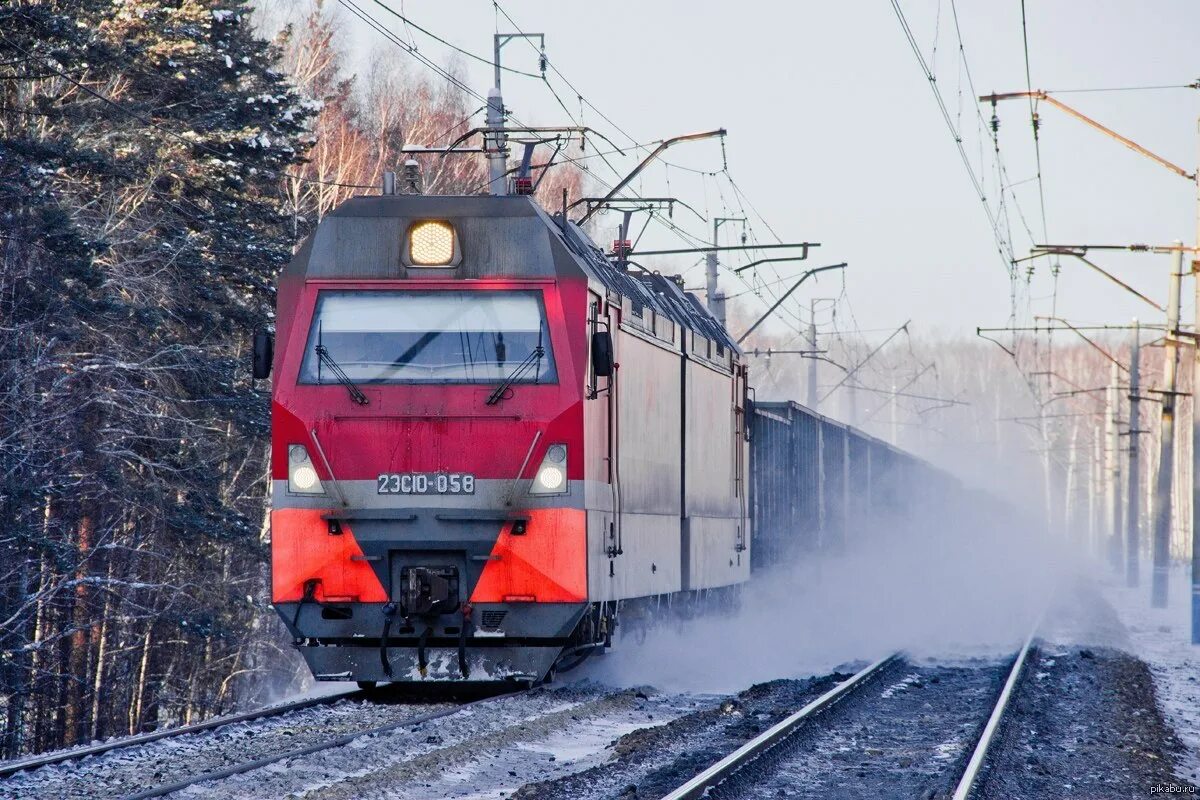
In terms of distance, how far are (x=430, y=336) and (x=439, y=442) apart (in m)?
0.74

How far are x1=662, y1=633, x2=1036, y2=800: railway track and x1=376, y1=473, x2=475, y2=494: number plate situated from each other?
100 inches

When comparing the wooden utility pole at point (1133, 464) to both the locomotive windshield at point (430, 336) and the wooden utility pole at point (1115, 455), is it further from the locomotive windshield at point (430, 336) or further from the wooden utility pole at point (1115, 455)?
the locomotive windshield at point (430, 336)

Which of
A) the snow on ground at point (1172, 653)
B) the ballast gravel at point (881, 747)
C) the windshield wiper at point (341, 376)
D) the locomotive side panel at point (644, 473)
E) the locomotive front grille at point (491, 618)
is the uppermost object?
the windshield wiper at point (341, 376)

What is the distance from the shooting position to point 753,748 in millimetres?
9453

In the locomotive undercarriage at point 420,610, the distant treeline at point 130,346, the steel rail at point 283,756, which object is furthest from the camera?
the distant treeline at point 130,346

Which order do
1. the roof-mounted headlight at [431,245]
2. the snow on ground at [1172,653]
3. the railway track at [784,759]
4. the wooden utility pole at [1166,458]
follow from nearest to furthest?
1. the railway track at [784,759]
2. the roof-mounted headlight at [431,245]
3. the snow on ground at [1172,653]
4. the wooden utility pole at [1166,458]

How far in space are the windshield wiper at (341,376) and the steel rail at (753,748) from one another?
344cm

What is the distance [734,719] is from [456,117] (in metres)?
40.2

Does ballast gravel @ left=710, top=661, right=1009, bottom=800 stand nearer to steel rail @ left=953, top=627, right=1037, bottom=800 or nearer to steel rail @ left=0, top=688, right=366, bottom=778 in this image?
steel rail @ left=953, top=627, right=1037, bottom=800

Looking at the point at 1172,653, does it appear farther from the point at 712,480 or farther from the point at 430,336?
the point at 430,336

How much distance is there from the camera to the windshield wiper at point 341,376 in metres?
11.0

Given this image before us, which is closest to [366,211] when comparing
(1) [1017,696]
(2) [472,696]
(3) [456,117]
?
(2) [472,696]

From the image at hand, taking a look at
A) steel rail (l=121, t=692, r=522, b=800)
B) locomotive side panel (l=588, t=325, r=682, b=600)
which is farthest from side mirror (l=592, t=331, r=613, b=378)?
steel rail (l=121, t=692, r=522, b=800)

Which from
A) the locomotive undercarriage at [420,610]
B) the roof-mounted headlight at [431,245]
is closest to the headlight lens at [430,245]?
the roof-mounted headlight at [431,245]
